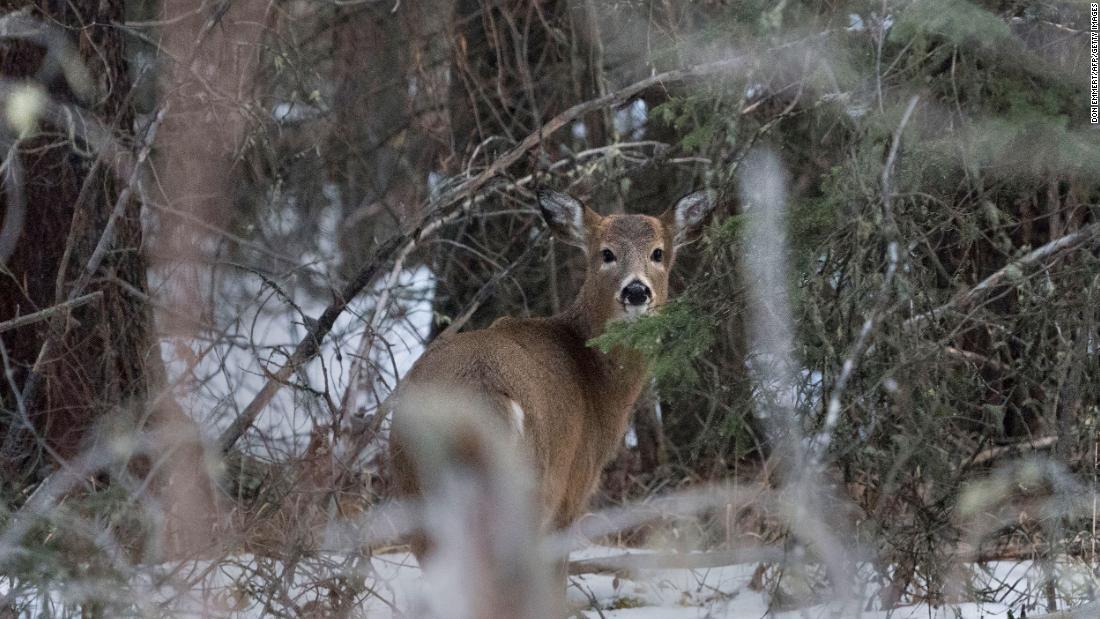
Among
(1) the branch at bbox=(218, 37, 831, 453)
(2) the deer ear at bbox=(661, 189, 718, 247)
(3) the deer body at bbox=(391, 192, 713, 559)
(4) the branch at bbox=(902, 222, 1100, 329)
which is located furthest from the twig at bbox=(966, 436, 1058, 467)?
(1) the branch at bbox=(218, 37, 831, 453)

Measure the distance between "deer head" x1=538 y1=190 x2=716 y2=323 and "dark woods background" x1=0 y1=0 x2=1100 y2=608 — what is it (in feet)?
0.73

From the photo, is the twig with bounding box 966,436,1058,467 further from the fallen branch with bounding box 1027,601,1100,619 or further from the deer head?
the deer head

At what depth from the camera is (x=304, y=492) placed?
16.8 ft

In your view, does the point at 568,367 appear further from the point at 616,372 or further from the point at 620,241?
the point at 620,241

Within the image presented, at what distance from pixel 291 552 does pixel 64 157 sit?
2308 mm

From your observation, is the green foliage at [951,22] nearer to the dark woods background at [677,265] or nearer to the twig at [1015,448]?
the dark woods background at [677,265]

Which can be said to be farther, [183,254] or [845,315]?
[183,254]

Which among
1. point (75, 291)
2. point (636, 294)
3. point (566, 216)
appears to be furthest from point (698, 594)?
point (75, 291)

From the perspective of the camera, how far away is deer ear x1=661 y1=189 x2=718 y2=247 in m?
6.45

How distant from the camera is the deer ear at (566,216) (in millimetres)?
6555

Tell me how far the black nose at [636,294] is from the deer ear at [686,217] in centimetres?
55

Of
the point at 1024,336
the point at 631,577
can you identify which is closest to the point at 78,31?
the point at 631,577

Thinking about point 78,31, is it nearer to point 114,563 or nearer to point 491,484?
point 114,563

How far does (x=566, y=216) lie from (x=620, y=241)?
35 centimetres
